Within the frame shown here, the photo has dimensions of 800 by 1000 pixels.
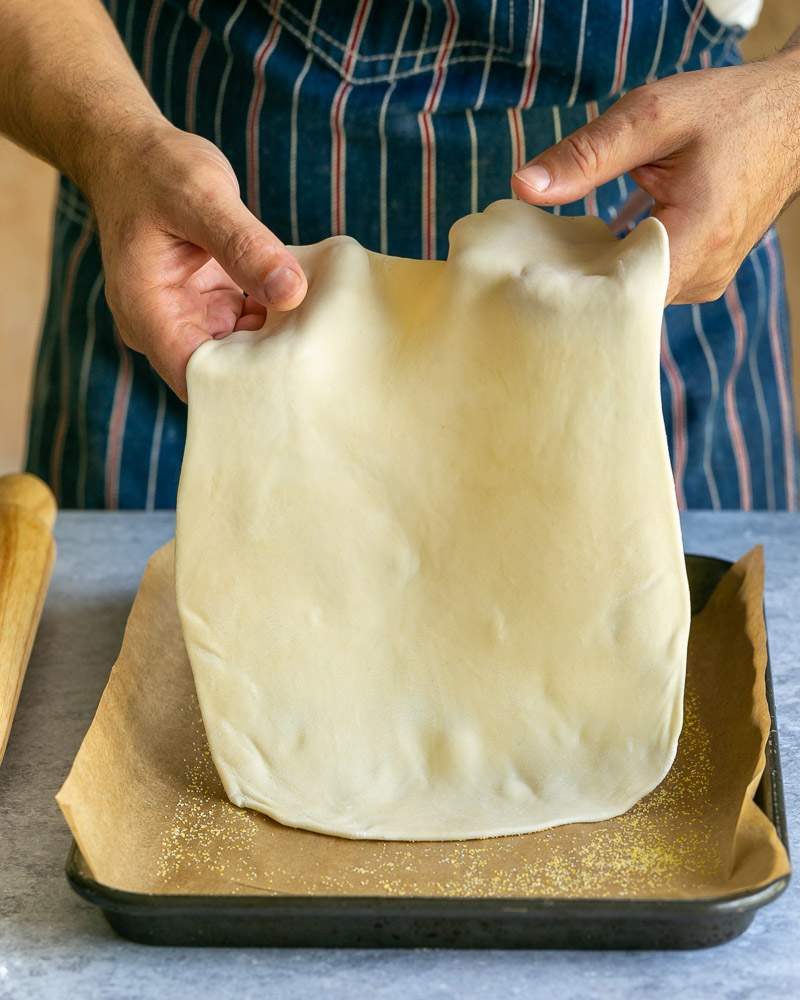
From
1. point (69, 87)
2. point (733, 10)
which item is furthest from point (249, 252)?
point (733, 10)

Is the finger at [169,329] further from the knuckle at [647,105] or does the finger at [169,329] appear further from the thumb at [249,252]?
the knuckle at [647,105]

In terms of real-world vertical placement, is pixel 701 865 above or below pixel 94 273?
below

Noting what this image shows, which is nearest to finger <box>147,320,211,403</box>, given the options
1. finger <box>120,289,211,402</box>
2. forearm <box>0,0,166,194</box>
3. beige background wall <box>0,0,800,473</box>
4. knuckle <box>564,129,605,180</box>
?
finger <box>120,289,211,402</box>

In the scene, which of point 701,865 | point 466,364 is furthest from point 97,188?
point 701,865

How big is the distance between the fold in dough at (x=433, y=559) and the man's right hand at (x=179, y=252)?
0.15 ft

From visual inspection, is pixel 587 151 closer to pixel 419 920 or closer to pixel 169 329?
pixel 169 329

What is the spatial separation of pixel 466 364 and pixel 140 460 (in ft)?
2.26

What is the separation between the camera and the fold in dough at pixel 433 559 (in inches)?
33.9

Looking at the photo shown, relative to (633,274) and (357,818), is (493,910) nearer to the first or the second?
(357,818)

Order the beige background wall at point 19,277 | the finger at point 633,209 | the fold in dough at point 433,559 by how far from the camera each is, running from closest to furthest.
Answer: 1. the fold in dough at point 433,559
2. the finger at point 633,209
3. the beige background wall at point 19,277

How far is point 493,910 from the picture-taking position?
2.37 ft

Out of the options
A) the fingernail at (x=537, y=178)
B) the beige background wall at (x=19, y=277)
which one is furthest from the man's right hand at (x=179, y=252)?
the beige background wall at (x=19, y=277)

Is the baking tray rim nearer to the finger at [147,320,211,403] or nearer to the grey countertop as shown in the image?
the grey countertop

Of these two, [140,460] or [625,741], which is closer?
[625,741]
